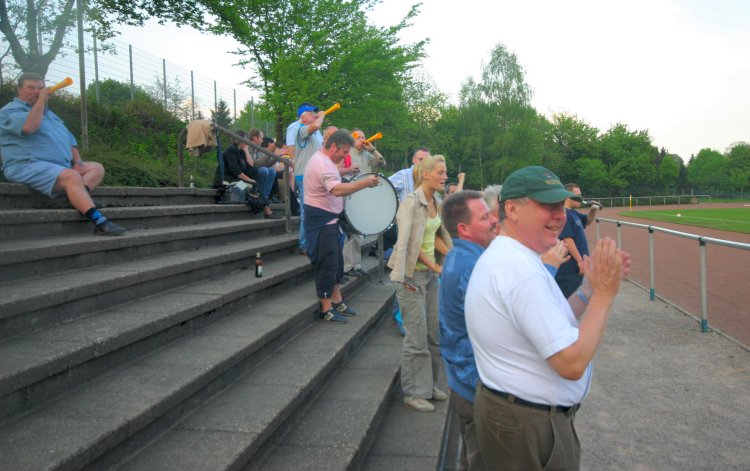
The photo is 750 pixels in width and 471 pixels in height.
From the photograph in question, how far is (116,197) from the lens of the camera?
21.0 feet

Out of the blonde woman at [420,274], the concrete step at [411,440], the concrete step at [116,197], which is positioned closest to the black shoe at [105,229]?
the concrete step at [116,197]

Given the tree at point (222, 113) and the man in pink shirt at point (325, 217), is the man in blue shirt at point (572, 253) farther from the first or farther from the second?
the tree at point (222, 113)

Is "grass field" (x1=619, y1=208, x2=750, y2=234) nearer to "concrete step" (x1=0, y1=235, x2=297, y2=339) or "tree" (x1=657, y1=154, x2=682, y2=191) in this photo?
"concrete step" (x1=0, y1=235, x2=297, y2=339)

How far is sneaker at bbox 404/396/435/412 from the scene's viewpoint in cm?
453

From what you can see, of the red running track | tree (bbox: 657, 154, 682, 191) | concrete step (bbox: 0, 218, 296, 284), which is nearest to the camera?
concrete step (bbox: 0, 218, 296, 284)

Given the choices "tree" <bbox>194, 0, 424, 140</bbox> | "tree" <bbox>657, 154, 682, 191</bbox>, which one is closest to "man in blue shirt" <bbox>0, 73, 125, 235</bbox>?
"tree" <bbox>194, 0, 424, 140</bbox>

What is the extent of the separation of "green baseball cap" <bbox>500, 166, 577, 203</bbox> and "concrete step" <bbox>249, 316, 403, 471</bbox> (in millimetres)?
1914

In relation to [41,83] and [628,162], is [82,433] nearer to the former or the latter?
[41,83]

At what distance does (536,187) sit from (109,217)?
15.7 feet

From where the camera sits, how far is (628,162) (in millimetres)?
75562

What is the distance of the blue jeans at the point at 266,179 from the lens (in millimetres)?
9359

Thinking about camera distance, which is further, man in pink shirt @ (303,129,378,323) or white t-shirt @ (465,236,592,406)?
man in pink shirt @ (303,129,378,323)

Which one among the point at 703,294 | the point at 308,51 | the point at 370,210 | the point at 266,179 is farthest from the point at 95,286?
the point at 308,51

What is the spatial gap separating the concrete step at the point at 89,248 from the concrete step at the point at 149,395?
1126mm
